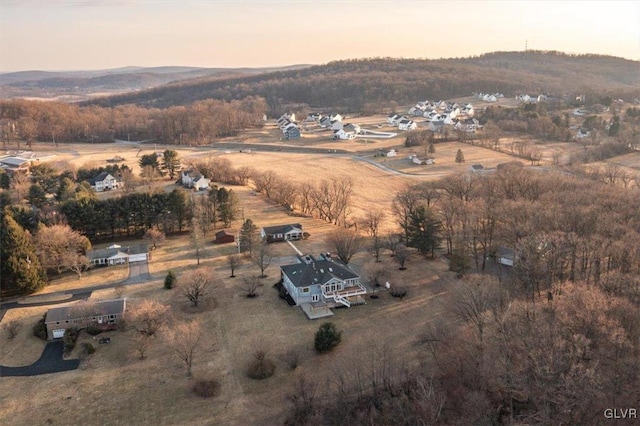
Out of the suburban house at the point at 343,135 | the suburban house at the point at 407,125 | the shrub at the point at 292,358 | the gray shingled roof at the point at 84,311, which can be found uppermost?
the suburban house at the point at 407,125

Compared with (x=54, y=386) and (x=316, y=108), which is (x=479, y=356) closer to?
(x=54, y=386)

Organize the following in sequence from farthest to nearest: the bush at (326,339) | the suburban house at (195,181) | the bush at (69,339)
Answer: the suburban house at (195,181) → the bush at (69,339) → the bush at (326,339)

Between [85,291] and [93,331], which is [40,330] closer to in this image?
[93,331]

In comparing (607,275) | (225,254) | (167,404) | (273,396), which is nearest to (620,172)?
(607,275)

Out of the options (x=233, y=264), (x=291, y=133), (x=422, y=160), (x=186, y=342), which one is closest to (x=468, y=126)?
(x=422, y=160)

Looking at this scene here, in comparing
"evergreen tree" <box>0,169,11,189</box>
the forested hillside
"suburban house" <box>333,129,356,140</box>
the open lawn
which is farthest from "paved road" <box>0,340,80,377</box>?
the forested hillside

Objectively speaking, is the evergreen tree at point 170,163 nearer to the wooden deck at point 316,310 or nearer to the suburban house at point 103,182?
the suburban house at point 103,182

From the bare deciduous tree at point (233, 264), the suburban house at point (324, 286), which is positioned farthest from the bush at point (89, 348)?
the suburban house at point (324, 286)

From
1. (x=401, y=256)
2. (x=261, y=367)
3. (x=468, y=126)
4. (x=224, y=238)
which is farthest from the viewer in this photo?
(x=468, y=126)
